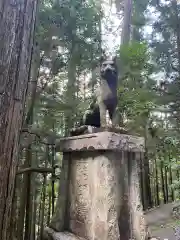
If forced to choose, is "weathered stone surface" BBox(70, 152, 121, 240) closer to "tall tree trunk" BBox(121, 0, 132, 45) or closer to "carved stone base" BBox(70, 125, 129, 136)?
"carved stone base" BBox(70, 125, 129, 136)

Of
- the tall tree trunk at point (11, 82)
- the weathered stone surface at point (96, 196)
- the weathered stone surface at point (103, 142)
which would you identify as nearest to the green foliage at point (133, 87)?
the weathered stone surface at point (103, 142)

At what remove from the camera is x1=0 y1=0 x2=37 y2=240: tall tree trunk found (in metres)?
1.31

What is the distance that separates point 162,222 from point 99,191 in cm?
265

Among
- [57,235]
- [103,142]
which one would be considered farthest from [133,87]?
[57,235]

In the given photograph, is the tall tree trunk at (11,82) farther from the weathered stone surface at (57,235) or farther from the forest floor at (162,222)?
the forest floor at (162,222)

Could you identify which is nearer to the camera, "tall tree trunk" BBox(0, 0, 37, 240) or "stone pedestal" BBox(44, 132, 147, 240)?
"tall tree trunk" BBox(0, 0, 37, 240)

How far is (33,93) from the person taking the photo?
429cm

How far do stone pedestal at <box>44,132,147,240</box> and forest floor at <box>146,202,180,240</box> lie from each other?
1332mm

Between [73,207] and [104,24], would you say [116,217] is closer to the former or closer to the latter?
[73,207]

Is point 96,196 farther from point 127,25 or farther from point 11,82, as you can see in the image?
point 127,25

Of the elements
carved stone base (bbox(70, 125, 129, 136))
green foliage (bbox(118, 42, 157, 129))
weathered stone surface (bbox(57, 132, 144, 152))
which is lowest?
weathered stone surface (bbox(57, 132, 144, 152))

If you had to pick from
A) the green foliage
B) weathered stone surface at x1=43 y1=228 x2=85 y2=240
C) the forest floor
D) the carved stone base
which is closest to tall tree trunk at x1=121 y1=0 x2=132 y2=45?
the green foliage

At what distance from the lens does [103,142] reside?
2.27m

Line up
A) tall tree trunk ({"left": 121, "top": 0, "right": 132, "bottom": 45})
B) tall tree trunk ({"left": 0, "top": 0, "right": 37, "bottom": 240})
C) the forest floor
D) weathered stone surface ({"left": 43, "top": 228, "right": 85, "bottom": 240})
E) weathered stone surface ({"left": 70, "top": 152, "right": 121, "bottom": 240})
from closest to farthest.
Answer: tall tree trunk ({"left": 0, "top": 0, "right": 37, "bottom": 240}) < weathered stone surface ({"left": 70, "top": 152, "right": 121, "bottom": 240}) < weathered stone surface ({"left": 43, "top": 228, "right": 85, "bottom": 240}) < the forest floor < tall tree trunk ({"left": 121, "top": 0, "right": 132, "bottom": 45})
